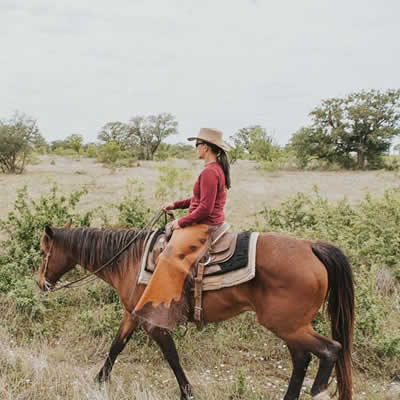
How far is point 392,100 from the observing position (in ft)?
100

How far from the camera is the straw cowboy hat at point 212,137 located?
321 centimetres

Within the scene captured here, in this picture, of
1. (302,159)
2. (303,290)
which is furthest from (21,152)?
(303,290)

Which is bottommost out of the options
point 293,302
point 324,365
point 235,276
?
point 324,365

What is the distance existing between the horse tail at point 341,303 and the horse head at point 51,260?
7.98 ft

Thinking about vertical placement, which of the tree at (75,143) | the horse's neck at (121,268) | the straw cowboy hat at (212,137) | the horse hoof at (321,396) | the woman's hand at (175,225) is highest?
the tree at (75,143)

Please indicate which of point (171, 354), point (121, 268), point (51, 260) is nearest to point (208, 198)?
point (121, 268)

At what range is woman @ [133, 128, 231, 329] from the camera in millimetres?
3143

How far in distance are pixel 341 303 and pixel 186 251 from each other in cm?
139

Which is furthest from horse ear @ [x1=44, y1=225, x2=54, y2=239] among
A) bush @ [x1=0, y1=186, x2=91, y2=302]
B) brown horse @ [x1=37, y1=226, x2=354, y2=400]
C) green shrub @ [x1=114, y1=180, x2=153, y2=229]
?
green shrub @ [x1=114, y1=180, x2=153, y2=229]

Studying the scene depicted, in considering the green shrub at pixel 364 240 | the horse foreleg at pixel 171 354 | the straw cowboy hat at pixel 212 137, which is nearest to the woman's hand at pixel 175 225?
the straw cowboy hat at pixel 212 137

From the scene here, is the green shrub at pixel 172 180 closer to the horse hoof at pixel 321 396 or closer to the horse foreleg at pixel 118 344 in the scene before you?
the horse foreleg at pixel 118 344

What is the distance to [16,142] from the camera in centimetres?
2348

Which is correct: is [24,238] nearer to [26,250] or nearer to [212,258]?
[26,250]

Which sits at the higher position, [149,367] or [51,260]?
[51,260]
